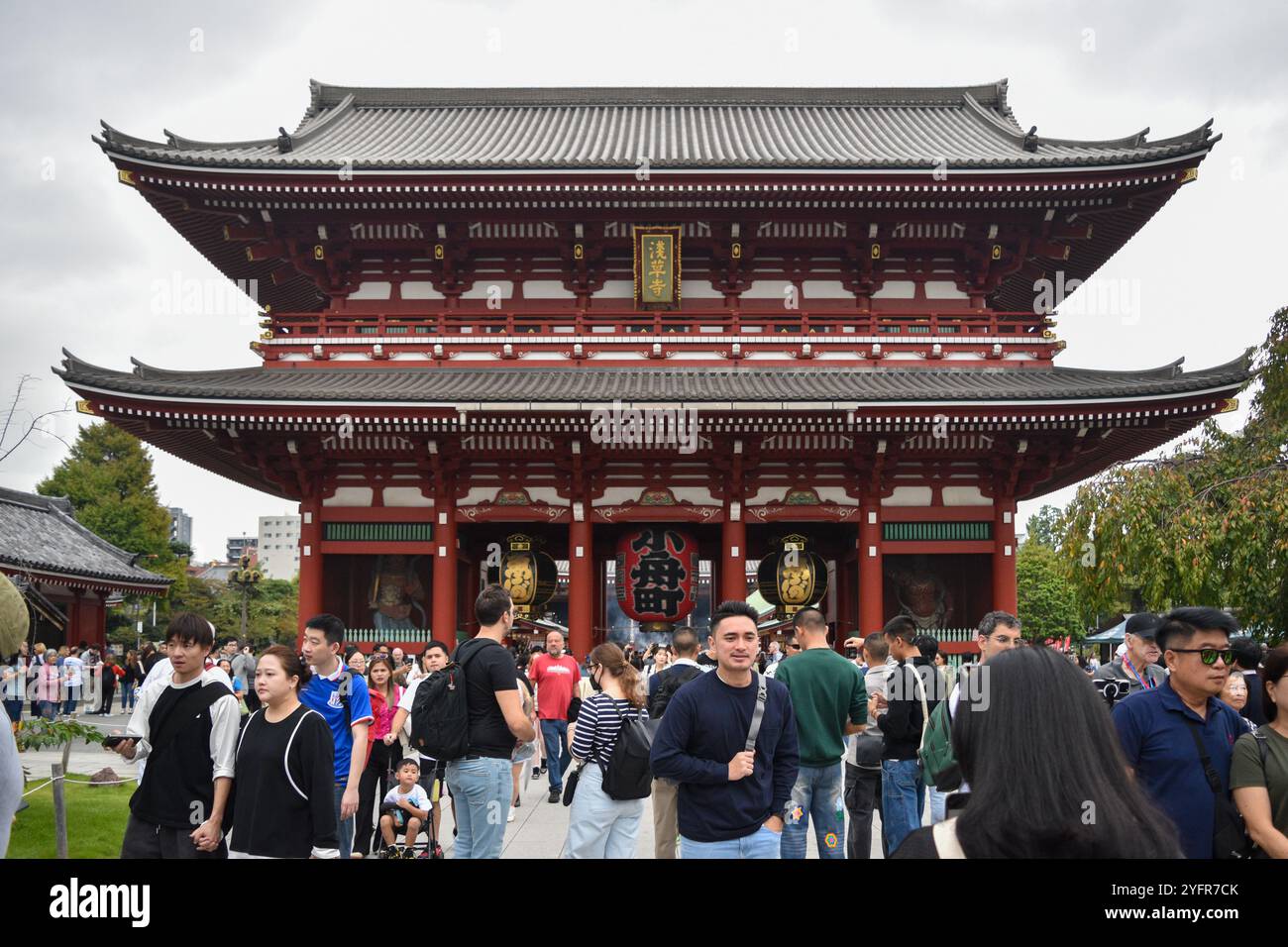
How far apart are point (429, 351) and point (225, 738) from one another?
14.1 metres

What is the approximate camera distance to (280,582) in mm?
62594

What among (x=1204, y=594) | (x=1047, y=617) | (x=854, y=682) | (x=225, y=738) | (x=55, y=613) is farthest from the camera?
(x=1047, y=617)

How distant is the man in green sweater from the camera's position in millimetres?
6438

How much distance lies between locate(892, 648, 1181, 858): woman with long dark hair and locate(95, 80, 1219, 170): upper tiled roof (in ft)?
51.3

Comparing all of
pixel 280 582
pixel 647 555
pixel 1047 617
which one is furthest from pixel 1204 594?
pixel 280 582

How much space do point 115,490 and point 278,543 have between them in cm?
10724

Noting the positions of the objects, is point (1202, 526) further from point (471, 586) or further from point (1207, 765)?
point (471, 586)

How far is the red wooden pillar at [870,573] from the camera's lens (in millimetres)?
17344

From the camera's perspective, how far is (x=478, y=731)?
604cm

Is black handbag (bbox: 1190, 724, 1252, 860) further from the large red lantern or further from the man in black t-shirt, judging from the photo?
the large red lantern

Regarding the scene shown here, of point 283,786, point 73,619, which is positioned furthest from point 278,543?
point 283,786

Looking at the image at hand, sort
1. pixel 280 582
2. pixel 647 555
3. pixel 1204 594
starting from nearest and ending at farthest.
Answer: pixel 1204 594 → pixel 647 555 → pixel 280 582

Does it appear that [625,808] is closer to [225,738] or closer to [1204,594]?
[225,738]

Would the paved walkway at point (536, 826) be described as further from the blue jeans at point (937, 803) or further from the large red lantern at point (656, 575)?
the large red lantern at point (656, 575)
